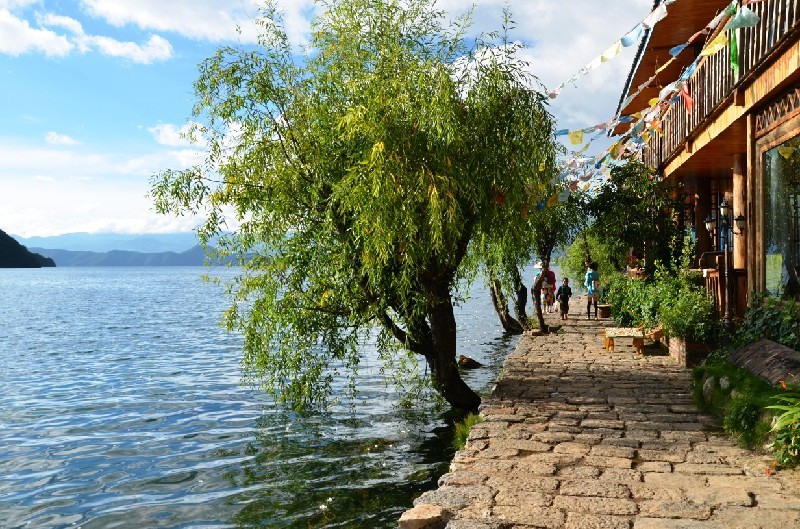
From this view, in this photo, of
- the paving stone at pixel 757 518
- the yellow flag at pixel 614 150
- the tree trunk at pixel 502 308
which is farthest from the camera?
the tree trunk at pixel 502 308

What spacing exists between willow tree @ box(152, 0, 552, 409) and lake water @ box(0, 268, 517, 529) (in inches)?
48.6

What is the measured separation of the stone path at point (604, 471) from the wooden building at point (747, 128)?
2.44 meters

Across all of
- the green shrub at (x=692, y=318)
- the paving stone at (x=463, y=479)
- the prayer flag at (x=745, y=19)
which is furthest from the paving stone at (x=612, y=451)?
the green shrub at (x=692, y=318)

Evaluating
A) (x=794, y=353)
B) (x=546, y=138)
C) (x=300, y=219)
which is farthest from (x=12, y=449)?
(x=794, y=353)

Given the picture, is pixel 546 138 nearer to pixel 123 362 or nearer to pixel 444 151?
pixel 444 151

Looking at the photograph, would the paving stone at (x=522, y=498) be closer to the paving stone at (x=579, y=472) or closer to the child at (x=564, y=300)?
the paving stone at (x=579, y=472)

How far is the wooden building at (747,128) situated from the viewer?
31.3 ft

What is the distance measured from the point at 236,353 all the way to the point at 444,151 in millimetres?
17067

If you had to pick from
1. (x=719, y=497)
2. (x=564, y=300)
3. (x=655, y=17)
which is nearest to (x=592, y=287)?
(x=564, y=300)

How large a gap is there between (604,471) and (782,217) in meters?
5.94

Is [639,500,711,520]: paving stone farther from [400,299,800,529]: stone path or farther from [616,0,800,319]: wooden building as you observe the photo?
[616,0,800,319]: wooden building

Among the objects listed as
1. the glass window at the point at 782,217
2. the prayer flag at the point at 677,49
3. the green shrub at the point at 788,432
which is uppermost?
the prayer flag at the point at 677,49

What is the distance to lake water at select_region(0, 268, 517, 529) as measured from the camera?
9281 millimetres

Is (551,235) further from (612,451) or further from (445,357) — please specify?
(612,451)
